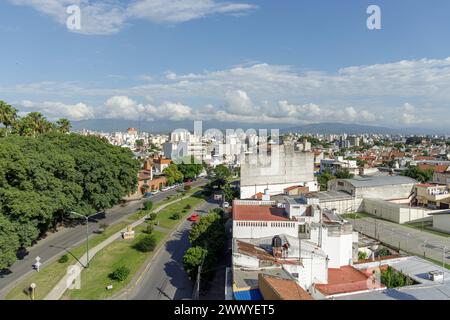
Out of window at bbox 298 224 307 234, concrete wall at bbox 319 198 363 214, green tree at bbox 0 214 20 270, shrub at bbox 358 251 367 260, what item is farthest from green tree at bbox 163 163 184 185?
window at bbox 298 224 307 234

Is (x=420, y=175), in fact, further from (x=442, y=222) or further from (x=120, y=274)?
(x=120, y=274)

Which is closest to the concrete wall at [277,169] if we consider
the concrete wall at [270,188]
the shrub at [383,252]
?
the concrete wall at [270,188]

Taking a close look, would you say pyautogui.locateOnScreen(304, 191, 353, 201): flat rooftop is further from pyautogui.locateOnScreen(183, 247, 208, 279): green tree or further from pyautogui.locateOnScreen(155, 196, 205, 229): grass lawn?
pyautogui.locateOnScreen(183, 247, 208, 279): green tree

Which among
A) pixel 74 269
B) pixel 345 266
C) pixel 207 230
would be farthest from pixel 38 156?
pixel 345 266

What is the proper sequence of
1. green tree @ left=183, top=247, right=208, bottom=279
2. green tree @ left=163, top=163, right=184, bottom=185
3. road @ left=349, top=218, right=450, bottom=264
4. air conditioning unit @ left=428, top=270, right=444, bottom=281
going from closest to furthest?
air conditioning unit @ left=428, top=270, right=444, bottom=281, green tree @ left=183, top=247, right=208, bottom=279, road @ left=349, top=218, right=450, bottom=264, green tree @ left=163, top=163, right=184, bottom=185

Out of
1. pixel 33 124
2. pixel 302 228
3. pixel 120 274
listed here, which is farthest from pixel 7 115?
pixel 302 228
